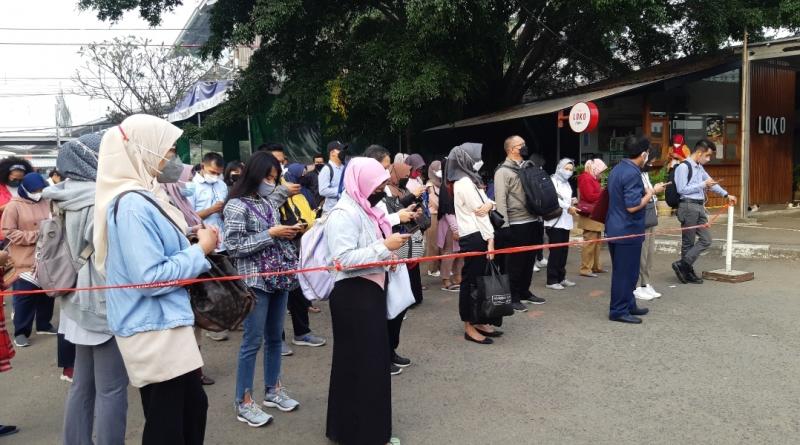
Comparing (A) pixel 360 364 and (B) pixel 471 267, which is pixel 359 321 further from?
(B) pixel 471 267

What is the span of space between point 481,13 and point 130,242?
33.5ft

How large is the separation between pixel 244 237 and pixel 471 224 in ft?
7.21

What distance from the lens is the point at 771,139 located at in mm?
14633

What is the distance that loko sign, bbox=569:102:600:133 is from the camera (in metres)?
11.1

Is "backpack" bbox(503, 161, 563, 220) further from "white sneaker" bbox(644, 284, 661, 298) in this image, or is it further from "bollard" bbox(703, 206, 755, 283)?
"bollard" bbox(703, 206, 755, 283)

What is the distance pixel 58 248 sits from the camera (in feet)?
11.3

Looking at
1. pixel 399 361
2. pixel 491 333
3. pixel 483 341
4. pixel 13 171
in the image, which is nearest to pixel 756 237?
pixel 491 333

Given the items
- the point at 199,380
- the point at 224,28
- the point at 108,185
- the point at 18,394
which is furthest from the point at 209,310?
the point at 224,28

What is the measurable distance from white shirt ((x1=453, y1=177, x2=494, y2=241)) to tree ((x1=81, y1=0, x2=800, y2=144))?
19.7 ft

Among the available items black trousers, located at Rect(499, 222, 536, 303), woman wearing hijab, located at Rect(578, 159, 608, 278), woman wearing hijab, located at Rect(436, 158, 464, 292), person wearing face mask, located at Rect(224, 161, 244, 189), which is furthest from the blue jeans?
woman wearing hijab, located at Rect(578, 159, 608, 278)

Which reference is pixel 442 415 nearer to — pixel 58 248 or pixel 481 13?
pixel 58 248

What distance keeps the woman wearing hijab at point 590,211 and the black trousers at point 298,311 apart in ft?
14.1

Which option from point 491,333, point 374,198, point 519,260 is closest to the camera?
point 374,198

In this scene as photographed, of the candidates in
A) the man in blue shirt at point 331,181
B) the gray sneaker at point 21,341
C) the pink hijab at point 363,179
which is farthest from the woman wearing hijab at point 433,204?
the gray sneaker at point 21,341
